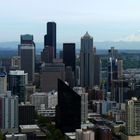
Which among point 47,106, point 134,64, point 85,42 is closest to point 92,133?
point 47,106

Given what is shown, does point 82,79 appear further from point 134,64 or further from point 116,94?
point 134,64

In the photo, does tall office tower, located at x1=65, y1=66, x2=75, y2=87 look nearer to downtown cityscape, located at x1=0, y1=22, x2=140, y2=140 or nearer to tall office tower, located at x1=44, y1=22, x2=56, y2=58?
downtown cityscape, located at x1=0, y1=22, x2=140, y2=140

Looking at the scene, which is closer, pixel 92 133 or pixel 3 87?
pixel 92 133

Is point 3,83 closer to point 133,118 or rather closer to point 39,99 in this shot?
point 39,99

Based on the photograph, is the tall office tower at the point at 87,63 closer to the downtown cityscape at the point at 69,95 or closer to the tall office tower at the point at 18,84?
the downtown cityscape at the point at 69,95

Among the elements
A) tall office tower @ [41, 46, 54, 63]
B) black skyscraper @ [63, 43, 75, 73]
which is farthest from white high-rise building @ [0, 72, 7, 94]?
tall office tower @ [41, 46, 54, 63]

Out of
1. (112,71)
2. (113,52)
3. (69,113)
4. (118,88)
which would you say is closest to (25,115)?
(69,113)
